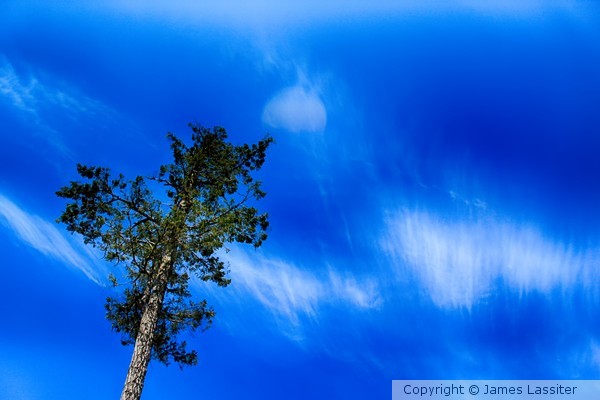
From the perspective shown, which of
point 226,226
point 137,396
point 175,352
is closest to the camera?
point 137,396

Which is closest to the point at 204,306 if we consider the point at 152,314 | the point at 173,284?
the point at 173,284

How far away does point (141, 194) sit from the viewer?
1169 centimetres

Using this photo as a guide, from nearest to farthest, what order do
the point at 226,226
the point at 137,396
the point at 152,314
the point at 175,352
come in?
the point at 137,396
the point at 152,314
the point at 226,226
the point at 175,352

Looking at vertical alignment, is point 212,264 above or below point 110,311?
above

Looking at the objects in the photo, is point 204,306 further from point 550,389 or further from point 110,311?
point 550,389

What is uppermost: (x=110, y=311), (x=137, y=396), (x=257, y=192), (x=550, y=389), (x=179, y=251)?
(x=257, y=192)

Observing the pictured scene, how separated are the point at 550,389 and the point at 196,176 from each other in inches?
633

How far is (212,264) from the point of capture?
12430 mm

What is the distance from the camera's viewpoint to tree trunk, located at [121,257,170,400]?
9.27 m

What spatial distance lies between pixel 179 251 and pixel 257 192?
3533 millimetres

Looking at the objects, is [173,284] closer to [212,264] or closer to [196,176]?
[212,264]

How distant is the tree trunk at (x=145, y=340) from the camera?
9.27 m

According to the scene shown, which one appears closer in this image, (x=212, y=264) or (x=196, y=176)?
(x=212, y=264)

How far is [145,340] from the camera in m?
10.0
